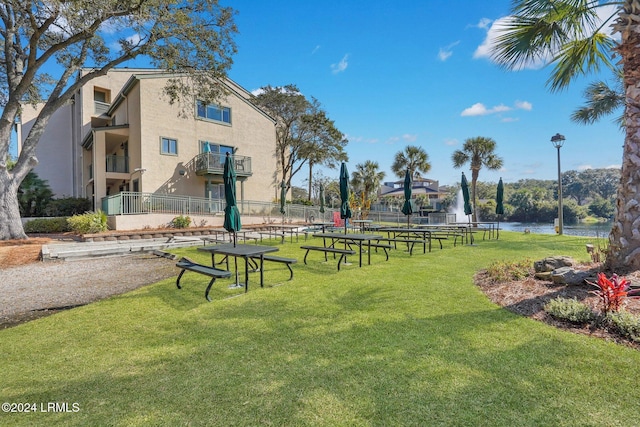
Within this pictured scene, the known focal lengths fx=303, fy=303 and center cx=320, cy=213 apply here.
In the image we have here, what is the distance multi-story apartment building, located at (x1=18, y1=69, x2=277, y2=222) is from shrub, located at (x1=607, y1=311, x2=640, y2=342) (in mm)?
17625

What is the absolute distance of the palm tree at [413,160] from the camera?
3338 centimetres

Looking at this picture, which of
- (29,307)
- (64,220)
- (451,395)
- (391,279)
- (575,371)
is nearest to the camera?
(451,395)

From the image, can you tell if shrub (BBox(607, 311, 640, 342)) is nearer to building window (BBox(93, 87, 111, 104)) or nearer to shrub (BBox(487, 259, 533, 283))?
shrub (BBox(487, 259, 533, 283))

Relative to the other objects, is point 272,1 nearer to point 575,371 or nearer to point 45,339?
point 45,339

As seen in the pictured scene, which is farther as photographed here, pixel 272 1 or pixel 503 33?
pixel 272 1

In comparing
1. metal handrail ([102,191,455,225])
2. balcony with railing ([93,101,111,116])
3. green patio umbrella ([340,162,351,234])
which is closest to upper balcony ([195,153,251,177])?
metal handrail ([102,191,455,225])

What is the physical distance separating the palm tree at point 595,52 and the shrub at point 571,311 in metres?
2.00

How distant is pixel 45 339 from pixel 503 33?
10.3 meters

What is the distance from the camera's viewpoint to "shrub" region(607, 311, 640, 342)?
3.42 metres

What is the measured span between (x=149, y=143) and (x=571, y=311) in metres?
21.1

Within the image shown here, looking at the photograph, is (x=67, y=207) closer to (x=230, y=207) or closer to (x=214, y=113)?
(x=214, y=113)

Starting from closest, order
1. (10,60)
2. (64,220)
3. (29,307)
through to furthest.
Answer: (29,307)
(10,60)
(64,220)

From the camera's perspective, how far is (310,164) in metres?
33.7

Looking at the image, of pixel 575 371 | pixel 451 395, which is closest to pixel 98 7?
pixel 451 395
